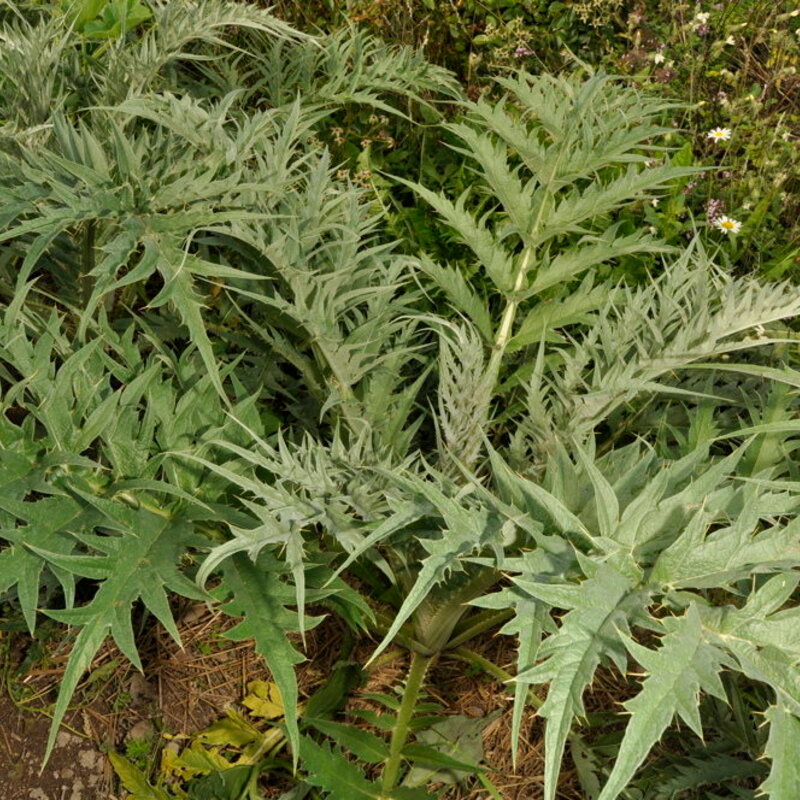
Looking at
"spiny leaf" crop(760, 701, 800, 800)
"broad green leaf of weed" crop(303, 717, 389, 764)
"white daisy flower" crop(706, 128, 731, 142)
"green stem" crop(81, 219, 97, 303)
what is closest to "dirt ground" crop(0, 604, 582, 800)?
"broad green leaf of weed" crop(303, 717, 389, 764)

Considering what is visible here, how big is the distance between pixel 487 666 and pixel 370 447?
1.79 ft

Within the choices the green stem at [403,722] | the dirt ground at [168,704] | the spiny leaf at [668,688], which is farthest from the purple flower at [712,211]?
the spiny leaf at [668,688]

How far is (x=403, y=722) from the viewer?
1401 mm

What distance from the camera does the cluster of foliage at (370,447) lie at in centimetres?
88

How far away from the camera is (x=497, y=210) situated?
7.50ft

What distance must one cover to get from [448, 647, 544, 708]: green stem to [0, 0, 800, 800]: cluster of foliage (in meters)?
0.01

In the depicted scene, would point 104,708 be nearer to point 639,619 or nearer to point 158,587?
point 158,587

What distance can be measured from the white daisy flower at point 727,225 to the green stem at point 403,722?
135cm

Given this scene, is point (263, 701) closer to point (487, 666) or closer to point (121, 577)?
point (487, 666)

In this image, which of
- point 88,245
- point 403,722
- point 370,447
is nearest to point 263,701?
point 403,722

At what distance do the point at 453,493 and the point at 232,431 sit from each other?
41 centimetres

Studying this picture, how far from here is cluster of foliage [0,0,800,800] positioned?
88cm

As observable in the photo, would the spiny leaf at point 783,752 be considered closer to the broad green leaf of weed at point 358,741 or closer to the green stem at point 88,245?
the broad green leaf of weed at point 358,741

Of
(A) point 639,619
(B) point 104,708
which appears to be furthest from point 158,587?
(B) point 104,708
